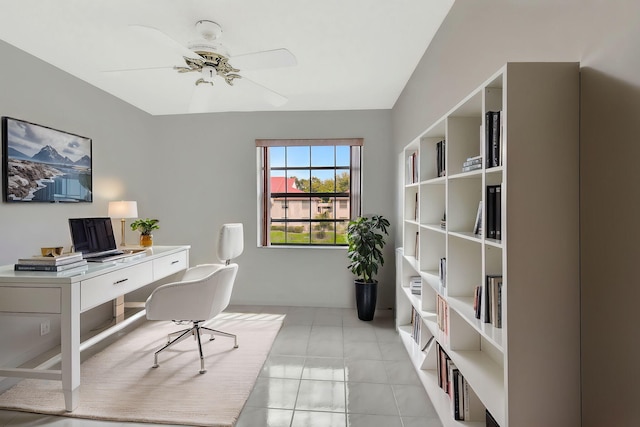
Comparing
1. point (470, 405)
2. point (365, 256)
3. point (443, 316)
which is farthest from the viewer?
point (365, 256)

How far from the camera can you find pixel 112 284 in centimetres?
228

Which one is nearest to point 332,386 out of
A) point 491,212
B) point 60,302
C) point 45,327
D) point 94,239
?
point 491,212

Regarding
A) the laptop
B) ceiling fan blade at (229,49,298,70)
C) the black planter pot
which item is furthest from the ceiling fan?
the black planter pot

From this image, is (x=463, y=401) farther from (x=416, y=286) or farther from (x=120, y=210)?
(x=120, y=210)

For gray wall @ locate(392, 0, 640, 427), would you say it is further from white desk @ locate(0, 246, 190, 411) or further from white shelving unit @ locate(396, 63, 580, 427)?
white desk @ locate(0, 246, 190, 411)

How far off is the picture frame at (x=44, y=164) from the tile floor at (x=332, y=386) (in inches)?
64.3

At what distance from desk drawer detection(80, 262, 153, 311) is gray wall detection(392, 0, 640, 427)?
97.9 inches

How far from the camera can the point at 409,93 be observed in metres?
3.07

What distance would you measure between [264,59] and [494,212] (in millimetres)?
1693

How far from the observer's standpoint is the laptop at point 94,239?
245 centimetres

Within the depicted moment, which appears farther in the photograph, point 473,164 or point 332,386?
point 332,386

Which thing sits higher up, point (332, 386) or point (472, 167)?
point (472, 167)

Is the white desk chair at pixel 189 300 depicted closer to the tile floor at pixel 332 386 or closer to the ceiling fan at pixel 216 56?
the tile floor at pixel 332 386

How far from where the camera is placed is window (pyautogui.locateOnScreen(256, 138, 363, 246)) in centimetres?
414
